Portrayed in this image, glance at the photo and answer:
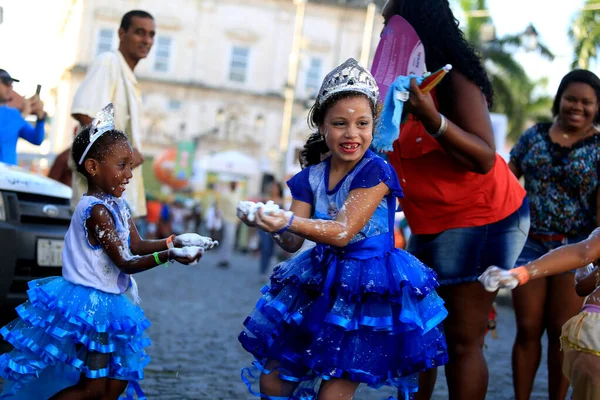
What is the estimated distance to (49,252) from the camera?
490 centimetres

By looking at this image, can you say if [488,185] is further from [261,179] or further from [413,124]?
[261,179]

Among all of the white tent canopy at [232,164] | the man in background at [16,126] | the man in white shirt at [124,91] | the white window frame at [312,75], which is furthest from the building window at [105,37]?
the man in white shirt at [124,91]

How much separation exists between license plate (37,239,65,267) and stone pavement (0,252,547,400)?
0.94 meters

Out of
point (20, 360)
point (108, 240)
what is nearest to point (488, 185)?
point (108, 240)

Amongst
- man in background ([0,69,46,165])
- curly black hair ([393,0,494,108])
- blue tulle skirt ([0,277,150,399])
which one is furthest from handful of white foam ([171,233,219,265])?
man in background ([0,69,46,165])

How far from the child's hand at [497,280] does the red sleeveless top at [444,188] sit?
1.13 metres

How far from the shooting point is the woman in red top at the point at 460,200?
371cm

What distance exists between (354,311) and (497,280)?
637 mm

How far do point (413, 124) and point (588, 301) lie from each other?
3.96ft

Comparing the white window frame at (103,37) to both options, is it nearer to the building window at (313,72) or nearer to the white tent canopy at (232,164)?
the building window at (313,72)

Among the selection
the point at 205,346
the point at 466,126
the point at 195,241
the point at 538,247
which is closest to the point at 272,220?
the point at 195,241

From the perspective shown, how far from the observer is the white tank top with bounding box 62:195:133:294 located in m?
3.36

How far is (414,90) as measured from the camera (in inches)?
132

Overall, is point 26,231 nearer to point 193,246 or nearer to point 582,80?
point 193,246
